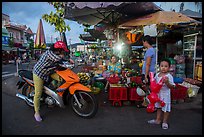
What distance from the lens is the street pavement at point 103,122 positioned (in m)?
2.92

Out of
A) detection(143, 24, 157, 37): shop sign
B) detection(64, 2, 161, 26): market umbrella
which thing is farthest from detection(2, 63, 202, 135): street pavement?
detection(64, 2, 161, 26): market umbrella

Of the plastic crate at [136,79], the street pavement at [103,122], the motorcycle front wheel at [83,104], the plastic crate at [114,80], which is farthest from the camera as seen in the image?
the plastic crate at [114,80]

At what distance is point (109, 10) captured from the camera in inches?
225

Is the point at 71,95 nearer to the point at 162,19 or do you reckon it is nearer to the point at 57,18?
the point at 57,18

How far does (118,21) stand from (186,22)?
264 centimetres

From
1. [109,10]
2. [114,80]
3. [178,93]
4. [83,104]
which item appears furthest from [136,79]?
[109,10]

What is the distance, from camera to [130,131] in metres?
2.94

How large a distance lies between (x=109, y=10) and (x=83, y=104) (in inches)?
141

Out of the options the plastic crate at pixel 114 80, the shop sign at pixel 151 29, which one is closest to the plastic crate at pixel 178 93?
the plastic crate at pixel 114 80

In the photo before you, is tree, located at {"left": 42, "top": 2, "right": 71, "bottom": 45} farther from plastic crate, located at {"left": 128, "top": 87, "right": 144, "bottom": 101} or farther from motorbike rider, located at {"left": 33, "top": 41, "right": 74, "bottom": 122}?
plastic crate, located at {"left": 128, "top": 87, "right": 144, "bottom": 101}

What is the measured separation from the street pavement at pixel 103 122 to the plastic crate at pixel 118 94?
0.22 m

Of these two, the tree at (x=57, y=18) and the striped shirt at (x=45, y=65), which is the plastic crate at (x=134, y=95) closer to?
the striped shirt at (x=45, y=65)

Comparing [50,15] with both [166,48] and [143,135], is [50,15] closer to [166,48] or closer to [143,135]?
[143,135]

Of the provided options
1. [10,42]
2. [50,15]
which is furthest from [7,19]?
[50,15]
